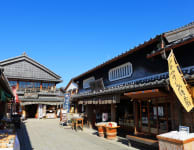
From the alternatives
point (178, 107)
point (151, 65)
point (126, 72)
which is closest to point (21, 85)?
point (126, 72)

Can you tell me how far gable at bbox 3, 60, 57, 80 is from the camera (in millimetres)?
29000

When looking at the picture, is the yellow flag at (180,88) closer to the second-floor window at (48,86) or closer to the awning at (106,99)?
the awning at (106,99)

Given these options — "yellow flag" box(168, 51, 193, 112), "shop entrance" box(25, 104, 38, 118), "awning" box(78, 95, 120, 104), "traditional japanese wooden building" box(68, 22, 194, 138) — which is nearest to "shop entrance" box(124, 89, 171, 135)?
"traditional japanese wooden building" box(68, 22, 194, 138)

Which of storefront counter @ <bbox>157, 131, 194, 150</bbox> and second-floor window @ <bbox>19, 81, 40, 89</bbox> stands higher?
second-floor window @ <bbox>19, 81, 40, 89</bbox>

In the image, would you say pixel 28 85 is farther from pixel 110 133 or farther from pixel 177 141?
pixel 177 141

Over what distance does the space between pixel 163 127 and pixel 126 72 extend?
4.24 meters

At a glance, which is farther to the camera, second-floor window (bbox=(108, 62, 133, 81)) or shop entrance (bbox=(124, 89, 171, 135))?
second-floor window (bbox=(108, 62, 133, 81))

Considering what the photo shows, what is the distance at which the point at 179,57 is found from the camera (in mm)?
7340

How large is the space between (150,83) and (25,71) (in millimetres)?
28139

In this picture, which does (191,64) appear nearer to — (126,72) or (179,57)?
(179,57)

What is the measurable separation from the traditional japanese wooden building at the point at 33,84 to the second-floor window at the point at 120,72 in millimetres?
18921

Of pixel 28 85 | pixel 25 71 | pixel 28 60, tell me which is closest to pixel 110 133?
pixel 28 85

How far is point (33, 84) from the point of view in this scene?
3006cm

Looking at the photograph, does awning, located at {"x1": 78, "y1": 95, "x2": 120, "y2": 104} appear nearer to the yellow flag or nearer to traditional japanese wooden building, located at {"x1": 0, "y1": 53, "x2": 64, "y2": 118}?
the yellow flag
